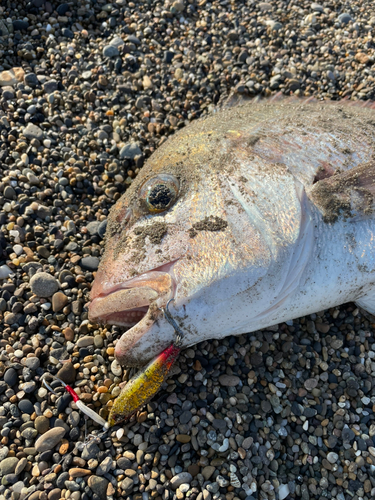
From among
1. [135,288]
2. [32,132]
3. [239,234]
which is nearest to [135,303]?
[135,288]

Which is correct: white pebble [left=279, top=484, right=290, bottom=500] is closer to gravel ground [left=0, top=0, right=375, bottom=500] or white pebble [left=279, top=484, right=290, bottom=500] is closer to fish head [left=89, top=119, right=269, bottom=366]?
gravel ground [left=0, top=0, right=375, bottom=500]

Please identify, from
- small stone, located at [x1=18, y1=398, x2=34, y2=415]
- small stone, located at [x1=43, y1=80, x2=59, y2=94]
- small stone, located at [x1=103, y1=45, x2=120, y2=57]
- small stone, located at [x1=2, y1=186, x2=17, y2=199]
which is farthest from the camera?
small stone, located at [x1=103, y1=45, x2=120, y2=57]

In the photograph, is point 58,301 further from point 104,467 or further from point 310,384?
point 310,384

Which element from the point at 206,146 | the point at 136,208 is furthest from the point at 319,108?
the point at 136,208

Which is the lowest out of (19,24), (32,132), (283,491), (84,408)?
(283,491)

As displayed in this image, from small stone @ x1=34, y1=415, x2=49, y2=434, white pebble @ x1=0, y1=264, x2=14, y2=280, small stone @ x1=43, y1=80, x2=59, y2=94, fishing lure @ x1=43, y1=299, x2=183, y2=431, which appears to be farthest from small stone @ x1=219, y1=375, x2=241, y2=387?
small stone @ x1=43, y1=80, x2=59, y2=94

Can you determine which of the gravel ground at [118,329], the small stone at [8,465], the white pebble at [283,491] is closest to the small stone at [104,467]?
the gravel ground at [118,329]

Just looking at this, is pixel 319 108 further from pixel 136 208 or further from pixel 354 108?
pixel 136 208
